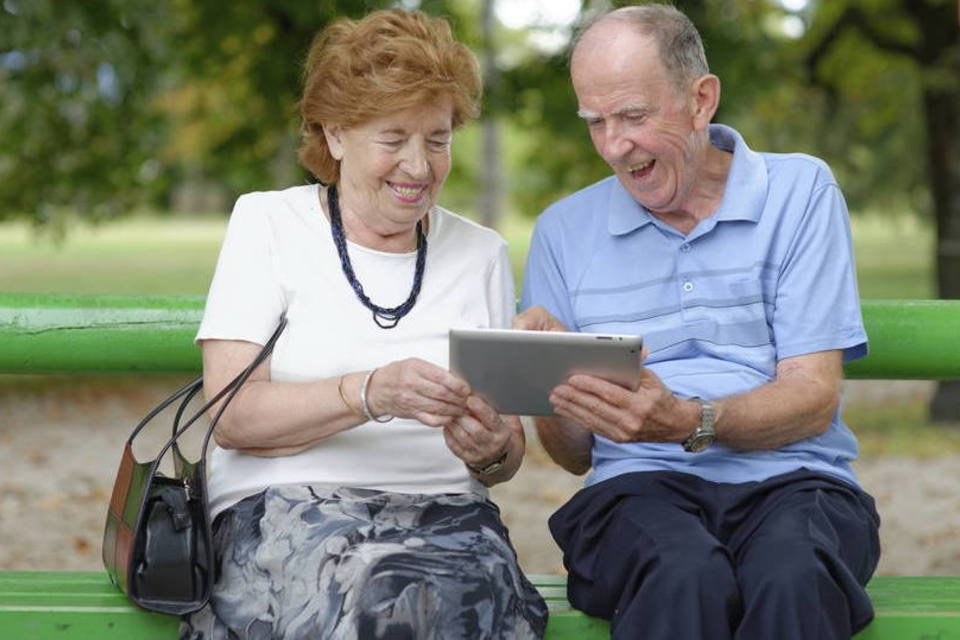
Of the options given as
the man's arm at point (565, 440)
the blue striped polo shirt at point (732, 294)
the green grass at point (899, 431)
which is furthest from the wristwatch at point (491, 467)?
the green grass at point (899, 431)

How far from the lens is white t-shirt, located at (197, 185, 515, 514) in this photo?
344 cm

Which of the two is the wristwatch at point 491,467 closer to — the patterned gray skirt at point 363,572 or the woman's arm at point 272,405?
the patterned gray skirt at point 363,572

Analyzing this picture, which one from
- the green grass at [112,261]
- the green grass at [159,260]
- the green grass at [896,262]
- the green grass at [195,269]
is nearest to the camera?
the green grass at [195,269]

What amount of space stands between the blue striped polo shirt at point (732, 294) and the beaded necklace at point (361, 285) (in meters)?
0.28

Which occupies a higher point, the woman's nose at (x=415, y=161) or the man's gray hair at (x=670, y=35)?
the man's gray hair at (x=670, y=35)

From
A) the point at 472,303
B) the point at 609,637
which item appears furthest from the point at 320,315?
the point at 609,637

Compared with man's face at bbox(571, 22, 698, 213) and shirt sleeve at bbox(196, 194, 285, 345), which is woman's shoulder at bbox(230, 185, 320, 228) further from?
man's face at bbox(571, 22, 698, 213)

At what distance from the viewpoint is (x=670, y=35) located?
11.7 feet

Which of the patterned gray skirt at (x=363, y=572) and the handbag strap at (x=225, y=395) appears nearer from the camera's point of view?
the patterned gray skirt at (x=363, y=572)

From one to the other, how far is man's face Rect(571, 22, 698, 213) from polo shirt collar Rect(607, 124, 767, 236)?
72 mm

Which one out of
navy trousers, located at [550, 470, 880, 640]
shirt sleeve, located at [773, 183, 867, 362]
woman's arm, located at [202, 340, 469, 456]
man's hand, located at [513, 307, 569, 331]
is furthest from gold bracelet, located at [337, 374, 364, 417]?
shirt sleeve, located at [773, 183, 867, 362]

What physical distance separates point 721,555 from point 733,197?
33.0 inches

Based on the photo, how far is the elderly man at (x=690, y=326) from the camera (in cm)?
323

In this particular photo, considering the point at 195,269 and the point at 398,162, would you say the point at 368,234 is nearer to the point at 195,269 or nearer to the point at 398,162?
the point at 398,162
